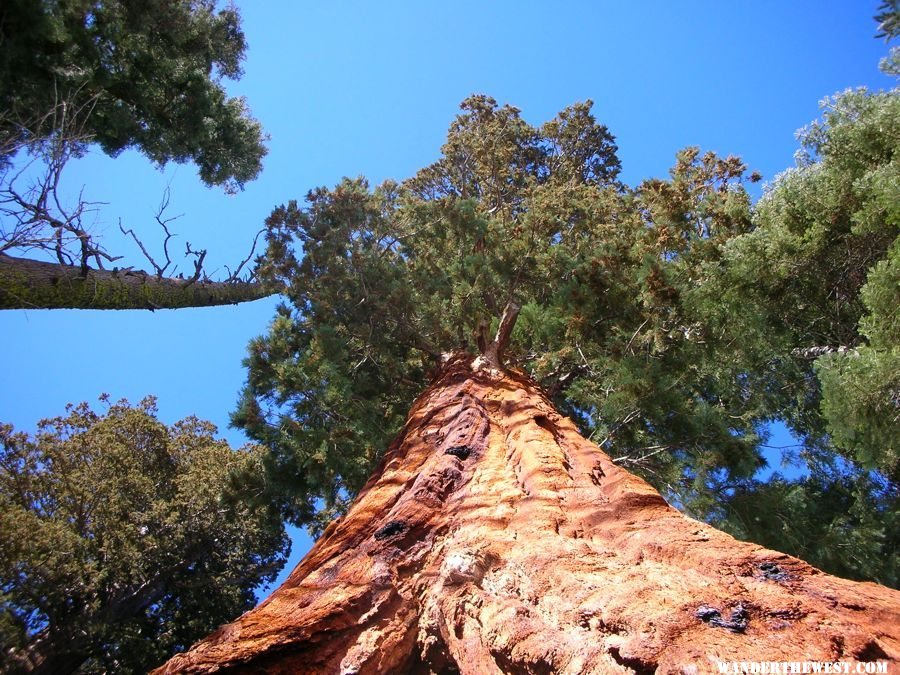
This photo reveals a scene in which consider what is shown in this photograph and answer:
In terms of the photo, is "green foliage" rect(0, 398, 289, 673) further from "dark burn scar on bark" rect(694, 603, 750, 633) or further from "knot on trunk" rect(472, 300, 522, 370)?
"dark burn scar on bark" rect(694, 603, 750, 633)

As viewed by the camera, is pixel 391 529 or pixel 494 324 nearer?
pixel 391 529

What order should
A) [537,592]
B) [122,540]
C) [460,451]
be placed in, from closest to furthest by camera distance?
[537,592]
[460,451]
[122,540]

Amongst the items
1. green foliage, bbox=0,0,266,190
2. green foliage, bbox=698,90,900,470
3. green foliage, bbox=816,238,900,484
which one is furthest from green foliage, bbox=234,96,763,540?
green foliage, bbox=0,0,266,190

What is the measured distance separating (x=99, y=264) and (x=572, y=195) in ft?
28.9

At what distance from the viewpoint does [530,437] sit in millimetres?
3961

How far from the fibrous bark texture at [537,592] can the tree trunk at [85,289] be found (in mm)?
4212

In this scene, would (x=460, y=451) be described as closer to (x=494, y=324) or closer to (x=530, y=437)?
(x=530, y=437)

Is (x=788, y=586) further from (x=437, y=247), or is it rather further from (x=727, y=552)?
(x=437, y=247)

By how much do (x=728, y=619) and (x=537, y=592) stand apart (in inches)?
29.8

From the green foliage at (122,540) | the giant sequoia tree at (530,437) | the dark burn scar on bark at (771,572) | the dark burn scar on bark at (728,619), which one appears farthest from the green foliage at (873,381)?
the green foliage at (122,540)

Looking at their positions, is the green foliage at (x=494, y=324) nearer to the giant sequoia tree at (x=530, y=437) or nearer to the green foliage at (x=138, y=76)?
the giant sequoia tree at (x=530, y=437)

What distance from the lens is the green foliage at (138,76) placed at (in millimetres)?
6734

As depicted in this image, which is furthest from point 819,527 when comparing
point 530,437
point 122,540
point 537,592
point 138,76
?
point 138,76

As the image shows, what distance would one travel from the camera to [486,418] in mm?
4484
